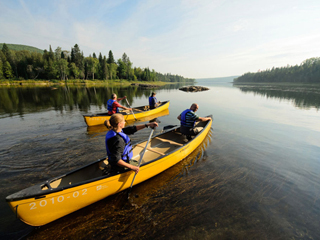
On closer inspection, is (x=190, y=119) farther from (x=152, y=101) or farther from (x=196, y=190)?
(x=152, y=101)

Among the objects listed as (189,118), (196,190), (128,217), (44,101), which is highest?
(189,118)

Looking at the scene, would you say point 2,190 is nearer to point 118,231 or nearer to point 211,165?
point 118,231

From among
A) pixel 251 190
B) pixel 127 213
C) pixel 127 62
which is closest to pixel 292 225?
pixel 251 190

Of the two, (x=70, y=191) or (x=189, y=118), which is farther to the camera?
(x=189, y=118)

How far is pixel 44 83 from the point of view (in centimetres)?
5644

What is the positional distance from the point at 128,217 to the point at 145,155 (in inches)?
99.1

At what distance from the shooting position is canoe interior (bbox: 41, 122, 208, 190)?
3882 millimetres

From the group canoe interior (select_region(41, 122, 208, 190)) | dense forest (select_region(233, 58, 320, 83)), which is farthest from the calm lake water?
dense forest (select_region(233, 58, 320, 83))

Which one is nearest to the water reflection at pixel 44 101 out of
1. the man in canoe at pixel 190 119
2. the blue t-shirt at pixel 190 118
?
the man in canoe at pixel 190 119

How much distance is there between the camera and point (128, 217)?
12.6 feet

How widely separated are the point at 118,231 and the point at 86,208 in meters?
1.23

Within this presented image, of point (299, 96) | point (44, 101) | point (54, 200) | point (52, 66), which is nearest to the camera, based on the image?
point (54, 200)

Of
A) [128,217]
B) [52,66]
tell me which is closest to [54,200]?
[128,217]

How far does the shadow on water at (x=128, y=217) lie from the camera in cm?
339
